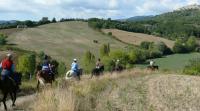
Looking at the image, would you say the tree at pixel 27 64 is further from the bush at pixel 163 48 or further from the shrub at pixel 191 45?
the shrub at pixel 191 45

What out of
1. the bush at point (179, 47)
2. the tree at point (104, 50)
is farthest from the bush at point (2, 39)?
the bush at point (179, 47)

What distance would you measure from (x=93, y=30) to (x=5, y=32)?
28760mm

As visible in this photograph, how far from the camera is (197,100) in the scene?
16125mm

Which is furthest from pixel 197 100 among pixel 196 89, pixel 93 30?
pixel 93 30

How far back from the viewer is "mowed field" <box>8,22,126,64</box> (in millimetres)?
120475

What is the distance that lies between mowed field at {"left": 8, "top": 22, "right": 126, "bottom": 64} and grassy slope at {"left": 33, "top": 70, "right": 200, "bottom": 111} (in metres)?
87.9

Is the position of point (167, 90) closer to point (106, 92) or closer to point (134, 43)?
point (106, 92)

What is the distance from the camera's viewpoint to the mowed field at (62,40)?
12047 cm

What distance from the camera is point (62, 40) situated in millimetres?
135250

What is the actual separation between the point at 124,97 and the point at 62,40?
119409mm

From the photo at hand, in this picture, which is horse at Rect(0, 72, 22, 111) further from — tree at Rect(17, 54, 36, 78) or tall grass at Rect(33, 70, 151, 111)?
tree at Rect(17, 54, 36, 78)

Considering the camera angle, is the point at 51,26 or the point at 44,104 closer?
the point at 44,104

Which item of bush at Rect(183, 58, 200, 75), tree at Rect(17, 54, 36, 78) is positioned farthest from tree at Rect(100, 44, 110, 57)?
bush at Rect(183, 58, 200, 75)

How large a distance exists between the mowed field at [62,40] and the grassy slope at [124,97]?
289 ft
